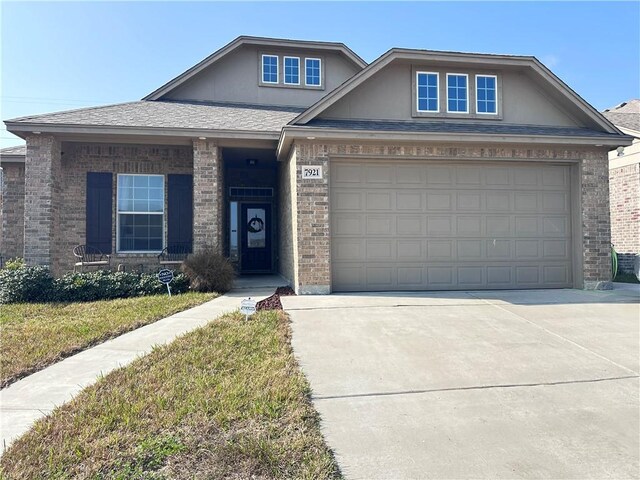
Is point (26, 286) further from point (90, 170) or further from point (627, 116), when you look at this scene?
point (627, 116)

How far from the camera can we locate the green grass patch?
1136cm

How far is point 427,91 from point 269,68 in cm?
615

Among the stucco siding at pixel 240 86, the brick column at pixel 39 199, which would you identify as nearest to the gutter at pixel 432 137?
the stucco siding at pixel 240 86

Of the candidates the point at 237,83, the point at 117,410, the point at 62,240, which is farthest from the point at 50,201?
the point at 117,410

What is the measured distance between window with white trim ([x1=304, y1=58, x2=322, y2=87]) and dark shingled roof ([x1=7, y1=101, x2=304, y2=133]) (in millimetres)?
1481

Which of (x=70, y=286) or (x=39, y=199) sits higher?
(x=39, y=199)

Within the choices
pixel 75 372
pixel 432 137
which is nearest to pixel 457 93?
pixel 432 137

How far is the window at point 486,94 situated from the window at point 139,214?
8512 mm

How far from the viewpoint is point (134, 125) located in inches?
356

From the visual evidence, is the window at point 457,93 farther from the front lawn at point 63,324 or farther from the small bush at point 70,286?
the small bush at point 70,286

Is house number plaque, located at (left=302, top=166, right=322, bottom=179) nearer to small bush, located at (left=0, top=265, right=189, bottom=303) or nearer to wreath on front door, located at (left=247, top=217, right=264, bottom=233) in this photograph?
small bush, located at (left=0, top=265, right=189, bottom=303)

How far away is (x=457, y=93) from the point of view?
30.7ft

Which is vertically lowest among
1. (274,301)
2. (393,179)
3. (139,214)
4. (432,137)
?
(274,301)

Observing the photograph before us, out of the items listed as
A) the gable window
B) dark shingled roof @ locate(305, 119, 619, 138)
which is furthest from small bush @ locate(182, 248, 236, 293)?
the gable window
